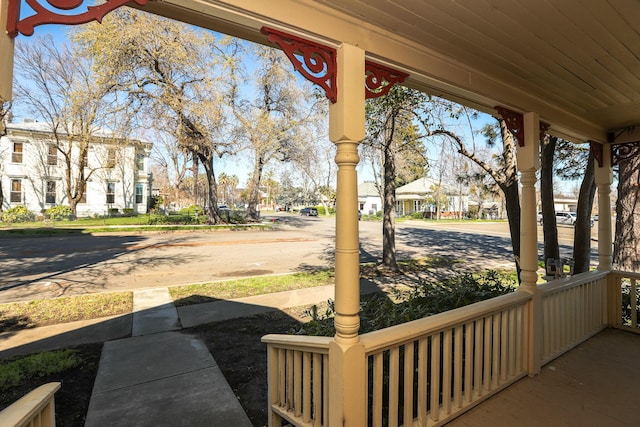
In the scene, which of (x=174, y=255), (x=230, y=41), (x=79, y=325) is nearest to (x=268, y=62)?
(x=230, y=41)

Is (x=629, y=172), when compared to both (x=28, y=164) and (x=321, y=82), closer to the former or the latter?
(x=321, y=82)

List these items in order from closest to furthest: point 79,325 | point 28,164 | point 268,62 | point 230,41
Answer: point 79,325 < point 230,41 < point 268,62 < point 28,164

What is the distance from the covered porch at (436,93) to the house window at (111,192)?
2911cm

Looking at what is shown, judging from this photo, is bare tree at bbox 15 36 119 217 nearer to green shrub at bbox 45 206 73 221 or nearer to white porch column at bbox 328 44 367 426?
green shrub at bbox 45 206 73 221

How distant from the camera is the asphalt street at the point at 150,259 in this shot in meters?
7.23

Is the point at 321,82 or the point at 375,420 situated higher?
the point at 321,82

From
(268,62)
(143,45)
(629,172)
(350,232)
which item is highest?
(268,62)

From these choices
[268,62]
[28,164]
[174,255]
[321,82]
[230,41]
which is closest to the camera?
[321,82]

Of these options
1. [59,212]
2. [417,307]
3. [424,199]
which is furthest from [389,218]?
[424,199]

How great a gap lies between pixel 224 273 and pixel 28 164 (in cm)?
2415

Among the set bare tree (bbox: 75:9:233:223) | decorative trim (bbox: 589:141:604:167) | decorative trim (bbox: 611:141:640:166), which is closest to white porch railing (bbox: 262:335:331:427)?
decorative trim (bbox: 589:141:604:167)

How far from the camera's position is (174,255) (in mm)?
10859

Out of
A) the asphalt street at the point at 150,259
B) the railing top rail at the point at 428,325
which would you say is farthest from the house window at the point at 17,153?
the railing top rail at the point at 428,325

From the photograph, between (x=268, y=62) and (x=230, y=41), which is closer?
(x=230, y=41)
